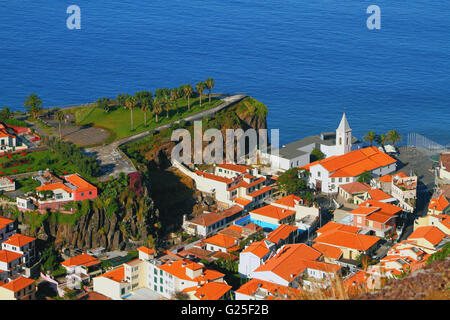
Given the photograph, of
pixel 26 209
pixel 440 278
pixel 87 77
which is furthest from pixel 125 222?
pixel 87 77

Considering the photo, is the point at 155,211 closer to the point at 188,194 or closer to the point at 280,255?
the point at 188,194

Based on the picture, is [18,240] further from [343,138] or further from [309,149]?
[343,138]

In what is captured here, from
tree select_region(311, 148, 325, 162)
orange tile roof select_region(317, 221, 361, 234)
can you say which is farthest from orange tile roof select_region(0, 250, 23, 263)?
tree select_region(311, 148, 325, 162)

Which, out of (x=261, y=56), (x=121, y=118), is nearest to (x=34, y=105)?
(x=121, y=118)

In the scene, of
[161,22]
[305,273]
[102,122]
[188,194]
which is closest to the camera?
[305,273]

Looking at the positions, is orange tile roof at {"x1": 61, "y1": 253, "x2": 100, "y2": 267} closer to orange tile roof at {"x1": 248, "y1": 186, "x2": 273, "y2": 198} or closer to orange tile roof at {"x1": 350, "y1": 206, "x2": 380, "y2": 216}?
orange tile roof at {"x1": 248, "y1": 186, "x2": 273, "y2": 198}
